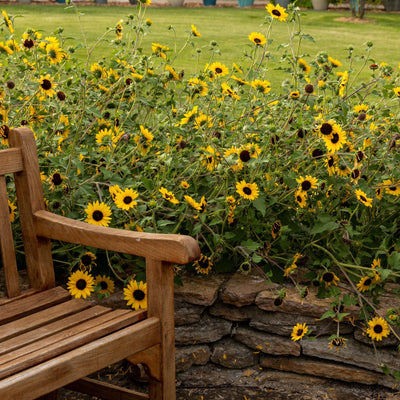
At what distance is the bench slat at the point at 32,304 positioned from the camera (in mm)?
1941

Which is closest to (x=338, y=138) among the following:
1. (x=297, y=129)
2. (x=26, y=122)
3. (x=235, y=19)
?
(x=297, y=129)

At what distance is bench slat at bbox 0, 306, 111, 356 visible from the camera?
1759mm

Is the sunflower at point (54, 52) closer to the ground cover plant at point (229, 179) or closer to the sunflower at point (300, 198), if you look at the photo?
the ground cover plant at point (229, 179)

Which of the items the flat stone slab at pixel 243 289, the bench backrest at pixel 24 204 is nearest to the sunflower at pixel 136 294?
the bench backrest at pixel 24 204

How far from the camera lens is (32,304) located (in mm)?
2014

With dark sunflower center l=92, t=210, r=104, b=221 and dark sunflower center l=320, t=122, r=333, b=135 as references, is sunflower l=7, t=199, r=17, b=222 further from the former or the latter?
dark sunflower center l=320, t=122, r=333, b=135

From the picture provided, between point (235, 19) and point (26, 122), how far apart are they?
10.1 metres

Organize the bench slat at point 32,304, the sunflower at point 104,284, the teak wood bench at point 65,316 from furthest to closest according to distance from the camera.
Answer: the sunflower at point 104,284
the bench slat at point 32,304
the teak wood bench at point 65,316

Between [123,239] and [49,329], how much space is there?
33cm

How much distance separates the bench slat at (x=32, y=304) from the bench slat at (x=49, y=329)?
0.40 feet

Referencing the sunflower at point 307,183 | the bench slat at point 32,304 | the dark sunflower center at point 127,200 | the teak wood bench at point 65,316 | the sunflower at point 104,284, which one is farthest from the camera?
the sunflower at point 104,284

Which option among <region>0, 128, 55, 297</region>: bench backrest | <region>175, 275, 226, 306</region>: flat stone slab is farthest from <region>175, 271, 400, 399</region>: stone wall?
<region>0, 128, 55, 297</region>: bench backrest

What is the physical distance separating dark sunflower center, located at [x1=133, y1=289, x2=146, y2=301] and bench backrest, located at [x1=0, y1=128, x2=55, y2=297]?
0.93 feet

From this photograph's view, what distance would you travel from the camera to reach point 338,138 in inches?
86.4
